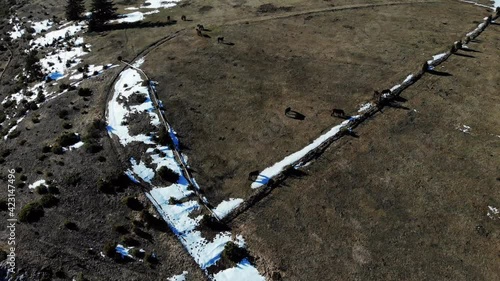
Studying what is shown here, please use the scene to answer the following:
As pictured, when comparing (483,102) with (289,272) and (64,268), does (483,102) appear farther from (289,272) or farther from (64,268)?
(64,268)

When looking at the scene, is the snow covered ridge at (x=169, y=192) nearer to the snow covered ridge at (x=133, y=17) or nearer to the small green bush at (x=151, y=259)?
the small green bush at (x=151, y=259)

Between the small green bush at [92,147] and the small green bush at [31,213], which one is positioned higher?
the small green bush at [92,147]

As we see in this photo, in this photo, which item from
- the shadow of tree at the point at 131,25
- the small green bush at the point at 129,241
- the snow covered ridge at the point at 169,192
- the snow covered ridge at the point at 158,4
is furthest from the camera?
the snow covered ridge at the point at 158,4

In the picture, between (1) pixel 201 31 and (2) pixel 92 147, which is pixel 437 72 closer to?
(1) pixel 201 31

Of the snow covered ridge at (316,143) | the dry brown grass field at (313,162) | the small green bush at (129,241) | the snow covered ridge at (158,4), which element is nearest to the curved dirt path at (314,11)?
the dry brown grass field at (313,162)

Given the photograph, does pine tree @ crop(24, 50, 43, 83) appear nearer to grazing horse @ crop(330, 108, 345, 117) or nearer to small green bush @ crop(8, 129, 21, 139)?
small green bush @ crop(8, 129, 21, 139)

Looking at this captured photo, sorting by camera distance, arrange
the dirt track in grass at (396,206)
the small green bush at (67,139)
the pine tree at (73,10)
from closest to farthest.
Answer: the dirt track in grass at (396,206) < the small green bush at (67,139) < the pine tree at (73,10)

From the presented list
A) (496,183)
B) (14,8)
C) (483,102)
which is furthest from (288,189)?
(14,8)

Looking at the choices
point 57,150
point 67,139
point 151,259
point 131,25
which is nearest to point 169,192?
point 151,259

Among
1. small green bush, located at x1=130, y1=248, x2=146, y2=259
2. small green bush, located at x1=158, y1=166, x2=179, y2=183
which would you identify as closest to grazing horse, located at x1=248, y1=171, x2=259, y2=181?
→ small green bush, located at x1=158, y1=166, x2=179, y2=183
